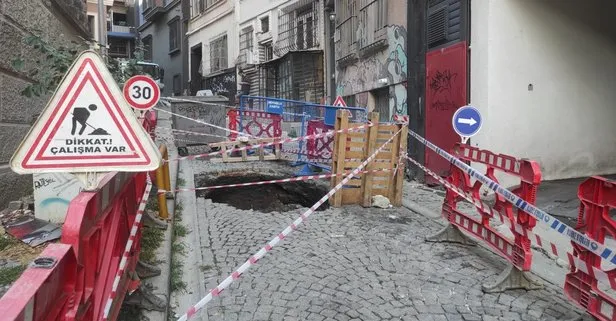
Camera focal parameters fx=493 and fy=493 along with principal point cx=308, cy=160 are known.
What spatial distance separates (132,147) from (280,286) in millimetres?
2116

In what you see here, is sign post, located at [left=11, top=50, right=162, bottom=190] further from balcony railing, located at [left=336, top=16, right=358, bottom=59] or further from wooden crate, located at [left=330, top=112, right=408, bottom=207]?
balcony railing, located at [left=336, top=16, right=358, bottom=59]

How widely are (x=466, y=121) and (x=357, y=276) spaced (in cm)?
276

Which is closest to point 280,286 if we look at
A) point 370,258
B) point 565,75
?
point 370,258

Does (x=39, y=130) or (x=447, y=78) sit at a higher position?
(x=447, y=78)

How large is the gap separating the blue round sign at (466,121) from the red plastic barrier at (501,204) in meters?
0.76

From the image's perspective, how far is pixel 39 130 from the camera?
2445 millimetres

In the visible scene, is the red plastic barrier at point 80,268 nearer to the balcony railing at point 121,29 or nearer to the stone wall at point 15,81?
the stone wall at point 15,81

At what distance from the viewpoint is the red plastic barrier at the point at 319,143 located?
33.1 feet

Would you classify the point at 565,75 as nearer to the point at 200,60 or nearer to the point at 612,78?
the point at 612,78

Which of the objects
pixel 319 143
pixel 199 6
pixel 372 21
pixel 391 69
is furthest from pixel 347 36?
pixel 199 6

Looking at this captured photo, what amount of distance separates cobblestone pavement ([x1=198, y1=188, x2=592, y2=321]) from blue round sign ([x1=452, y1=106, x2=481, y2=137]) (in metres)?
1.29

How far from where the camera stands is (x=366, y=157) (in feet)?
24.8

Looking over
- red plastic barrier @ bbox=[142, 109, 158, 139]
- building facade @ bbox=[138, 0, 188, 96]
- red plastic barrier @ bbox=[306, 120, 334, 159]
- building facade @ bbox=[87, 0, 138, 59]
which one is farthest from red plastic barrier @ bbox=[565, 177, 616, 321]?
building facade @ bbox=[87, 0, 138, 59]

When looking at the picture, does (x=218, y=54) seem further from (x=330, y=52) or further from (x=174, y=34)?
(x=330, y=52)
